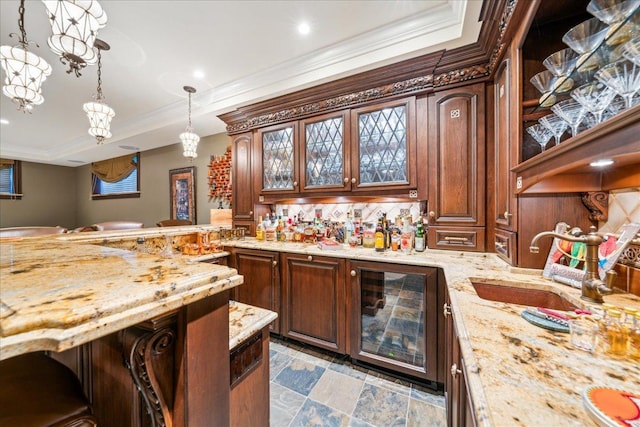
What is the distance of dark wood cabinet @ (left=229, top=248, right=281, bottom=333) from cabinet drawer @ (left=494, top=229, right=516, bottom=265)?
66.8 inches

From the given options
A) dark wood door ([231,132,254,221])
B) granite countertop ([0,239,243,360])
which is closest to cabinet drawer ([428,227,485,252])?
granite countertop ([0,239,243,360])

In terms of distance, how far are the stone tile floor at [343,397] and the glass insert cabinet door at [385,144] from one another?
151 centimetres

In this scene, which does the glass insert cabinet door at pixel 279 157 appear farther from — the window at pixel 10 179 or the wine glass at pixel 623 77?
the window at pixel 10 179

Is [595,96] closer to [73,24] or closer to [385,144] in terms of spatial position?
[385,144]

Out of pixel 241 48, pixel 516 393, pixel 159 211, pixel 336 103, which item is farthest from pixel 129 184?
pixel 516 393

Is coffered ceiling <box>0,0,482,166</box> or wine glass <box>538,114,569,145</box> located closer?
wine glass <box>538,114,569,145</box>

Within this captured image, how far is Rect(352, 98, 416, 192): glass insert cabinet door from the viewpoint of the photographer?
1955mm

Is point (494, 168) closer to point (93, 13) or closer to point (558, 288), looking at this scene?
point (558, 288)

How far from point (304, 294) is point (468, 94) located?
2.05 m

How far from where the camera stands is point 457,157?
71.4 inches

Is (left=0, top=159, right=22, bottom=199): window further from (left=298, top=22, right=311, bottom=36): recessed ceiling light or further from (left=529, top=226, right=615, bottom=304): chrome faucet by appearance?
(left=529, top=226, right=615, bottom=304): chrome faucet

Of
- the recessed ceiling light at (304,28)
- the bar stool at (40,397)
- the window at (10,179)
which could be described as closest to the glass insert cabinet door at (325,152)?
the recessed ceiling light at (304,28)

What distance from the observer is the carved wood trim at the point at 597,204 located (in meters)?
1.12

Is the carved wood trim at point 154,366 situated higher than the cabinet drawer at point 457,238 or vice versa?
the cabinet drawer at point 457,238
